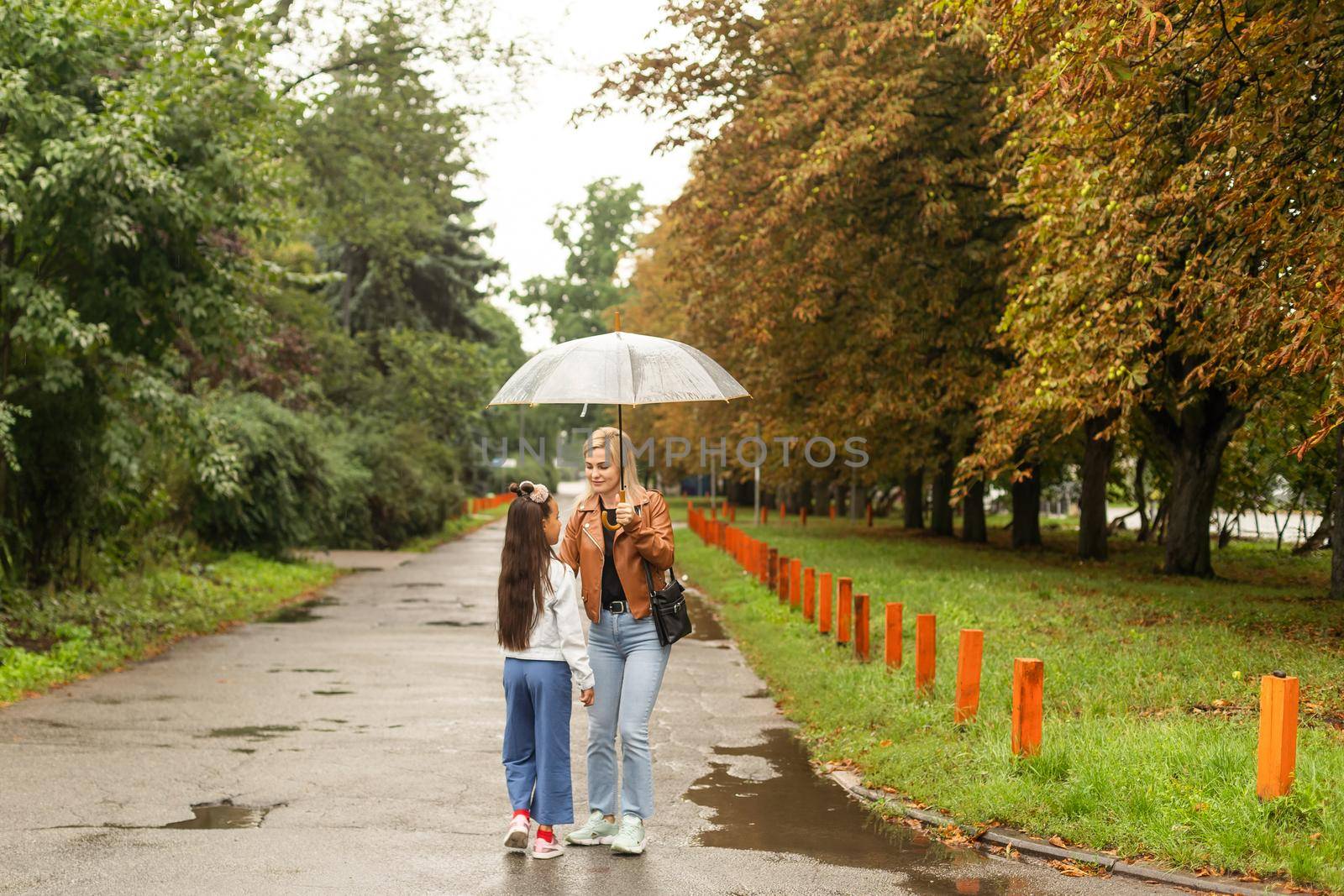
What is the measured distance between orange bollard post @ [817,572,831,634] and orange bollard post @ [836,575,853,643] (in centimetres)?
80

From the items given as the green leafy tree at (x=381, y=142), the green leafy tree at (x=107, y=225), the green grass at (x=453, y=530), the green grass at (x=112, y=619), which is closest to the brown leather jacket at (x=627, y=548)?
the green grass at (x=112, y=619)

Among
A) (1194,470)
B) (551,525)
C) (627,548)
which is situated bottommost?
(627,548)

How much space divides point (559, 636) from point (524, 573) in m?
0.35

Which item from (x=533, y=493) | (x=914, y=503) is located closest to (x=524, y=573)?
(x=533, y=493)

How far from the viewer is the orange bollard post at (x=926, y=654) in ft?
33.7

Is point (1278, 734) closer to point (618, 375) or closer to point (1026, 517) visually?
point (618, 375)

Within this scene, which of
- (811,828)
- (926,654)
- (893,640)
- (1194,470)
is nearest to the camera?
(811,828)

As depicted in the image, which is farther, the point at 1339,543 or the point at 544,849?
the point at 1339,543

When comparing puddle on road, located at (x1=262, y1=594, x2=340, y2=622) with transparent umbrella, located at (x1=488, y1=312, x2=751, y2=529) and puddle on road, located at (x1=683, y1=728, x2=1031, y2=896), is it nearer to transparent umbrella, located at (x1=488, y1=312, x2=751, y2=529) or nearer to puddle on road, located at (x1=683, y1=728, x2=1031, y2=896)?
puddle on road, located at (x1=683, y1=728, x2=1031, y2=896)

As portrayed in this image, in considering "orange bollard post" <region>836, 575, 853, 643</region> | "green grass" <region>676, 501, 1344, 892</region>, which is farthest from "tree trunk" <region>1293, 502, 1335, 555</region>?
"orange bollard post" <region>836, 575, 853, 643</region>

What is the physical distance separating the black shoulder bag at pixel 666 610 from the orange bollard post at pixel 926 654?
397 cm

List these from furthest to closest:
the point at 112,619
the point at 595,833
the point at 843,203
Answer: the point at 843,203 < the point at 112,619 < the point at 595,833

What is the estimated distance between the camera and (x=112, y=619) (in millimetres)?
14953

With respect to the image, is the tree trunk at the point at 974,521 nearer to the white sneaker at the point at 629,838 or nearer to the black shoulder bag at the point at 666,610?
the black shoulder bag at the point at 666,610
